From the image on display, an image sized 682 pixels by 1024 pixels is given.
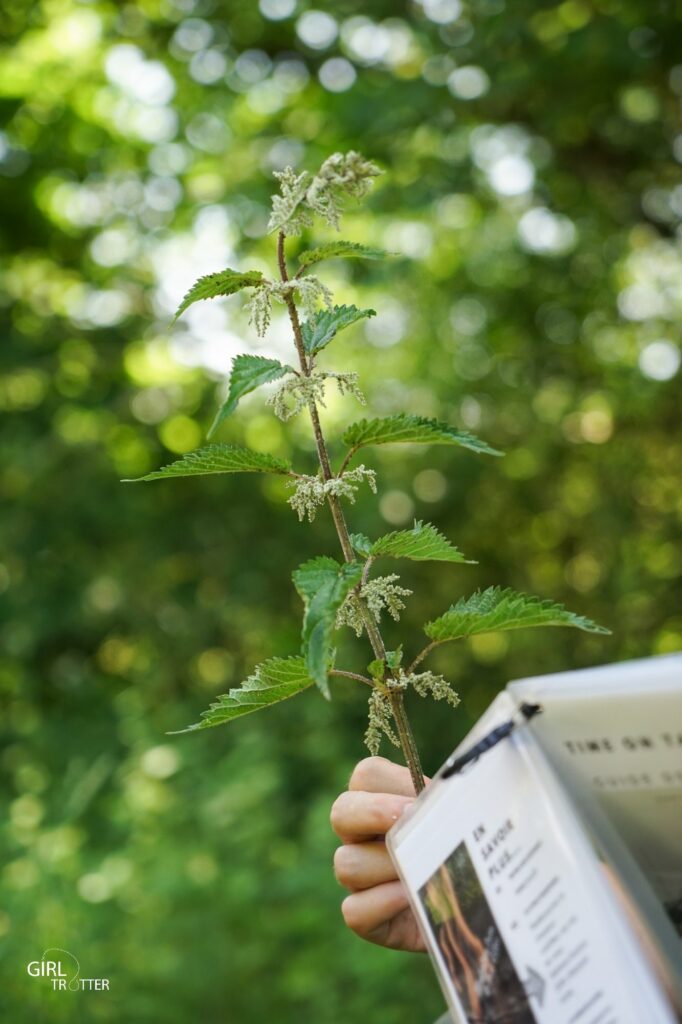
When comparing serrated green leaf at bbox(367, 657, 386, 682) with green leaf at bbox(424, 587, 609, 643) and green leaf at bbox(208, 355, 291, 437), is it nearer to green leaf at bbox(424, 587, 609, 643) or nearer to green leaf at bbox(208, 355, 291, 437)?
green leaf at bbox(424, 587, 609, 643)

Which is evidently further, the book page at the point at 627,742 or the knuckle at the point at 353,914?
the knuckle at the point at 353,914

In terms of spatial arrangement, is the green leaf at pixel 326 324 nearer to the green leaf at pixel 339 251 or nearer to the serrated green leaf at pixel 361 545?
the green leaf at pixel 339 251

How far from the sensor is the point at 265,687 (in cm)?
79

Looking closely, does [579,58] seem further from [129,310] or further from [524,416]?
[129,310]

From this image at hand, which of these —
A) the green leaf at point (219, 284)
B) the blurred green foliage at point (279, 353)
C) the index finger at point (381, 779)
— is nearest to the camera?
the green leaf at point (219, 284)

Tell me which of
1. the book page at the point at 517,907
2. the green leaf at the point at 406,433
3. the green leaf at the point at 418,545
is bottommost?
the book page at the point at 517,907

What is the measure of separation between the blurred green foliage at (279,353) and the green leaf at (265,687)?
225 cm

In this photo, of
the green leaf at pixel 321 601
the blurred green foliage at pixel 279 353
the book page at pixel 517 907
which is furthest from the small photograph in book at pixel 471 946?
the blurred green foliage at pixel 279 353

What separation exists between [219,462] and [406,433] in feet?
0.49

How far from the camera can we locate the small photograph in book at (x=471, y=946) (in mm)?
570

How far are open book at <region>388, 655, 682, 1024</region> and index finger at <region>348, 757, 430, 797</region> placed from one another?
0.83 feet

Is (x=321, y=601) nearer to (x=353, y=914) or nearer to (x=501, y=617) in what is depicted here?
(x=501, y=617)

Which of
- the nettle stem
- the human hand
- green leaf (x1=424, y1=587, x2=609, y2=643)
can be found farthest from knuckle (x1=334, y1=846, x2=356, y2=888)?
green leaf (x1=424, y1=587, x2=609, y2=643)

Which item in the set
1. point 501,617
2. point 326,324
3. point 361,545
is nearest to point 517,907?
point 501,617
